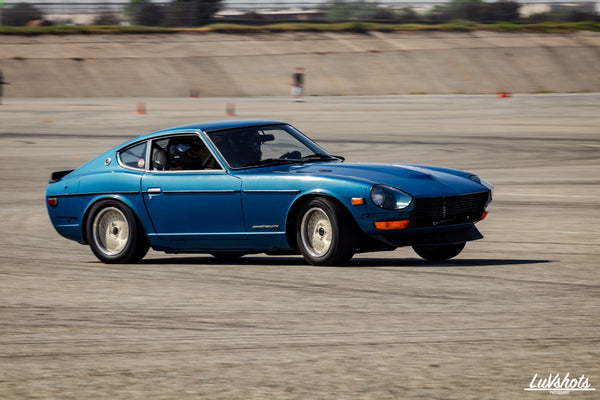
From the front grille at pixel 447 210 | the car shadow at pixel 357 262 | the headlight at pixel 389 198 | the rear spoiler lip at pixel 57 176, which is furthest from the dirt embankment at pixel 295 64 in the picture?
the headlight at pixel 389 198

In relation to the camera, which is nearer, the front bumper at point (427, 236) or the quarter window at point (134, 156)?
the front bumper at point (427, 236)

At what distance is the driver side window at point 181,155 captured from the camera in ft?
31.1

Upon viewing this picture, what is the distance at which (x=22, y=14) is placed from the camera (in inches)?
2692

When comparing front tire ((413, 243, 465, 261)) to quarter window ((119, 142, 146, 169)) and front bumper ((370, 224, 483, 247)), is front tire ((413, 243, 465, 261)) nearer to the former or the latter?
front bumper ((370, 224, 483, 247))

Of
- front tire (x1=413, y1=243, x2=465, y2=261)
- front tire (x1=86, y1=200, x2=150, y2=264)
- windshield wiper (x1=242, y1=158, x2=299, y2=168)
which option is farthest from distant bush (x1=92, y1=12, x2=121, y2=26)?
front tire (x1=413, y1=243, x2=465, y2=261)

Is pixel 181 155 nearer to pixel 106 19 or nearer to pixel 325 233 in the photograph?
pixel 325 233

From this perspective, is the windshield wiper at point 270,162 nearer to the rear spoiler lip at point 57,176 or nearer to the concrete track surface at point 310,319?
the concrete track surface at point 310,319

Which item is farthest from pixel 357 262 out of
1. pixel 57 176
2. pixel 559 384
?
pixel 559 384

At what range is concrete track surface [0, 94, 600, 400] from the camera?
487cm

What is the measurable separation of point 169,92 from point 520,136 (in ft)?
97.7

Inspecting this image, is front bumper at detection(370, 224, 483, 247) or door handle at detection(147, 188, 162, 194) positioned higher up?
door handle at detection(147, 188, 162, 194)

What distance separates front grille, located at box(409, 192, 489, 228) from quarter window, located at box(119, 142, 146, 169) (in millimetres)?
2894

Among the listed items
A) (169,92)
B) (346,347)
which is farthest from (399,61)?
(346,347)

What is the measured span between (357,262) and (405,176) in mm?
1031
